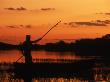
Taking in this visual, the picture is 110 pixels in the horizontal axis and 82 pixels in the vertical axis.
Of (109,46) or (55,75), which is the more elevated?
(109,46)

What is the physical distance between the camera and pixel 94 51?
164ft

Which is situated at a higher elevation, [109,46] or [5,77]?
[109,46]

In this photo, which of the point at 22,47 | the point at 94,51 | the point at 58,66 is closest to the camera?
the point at 22,47

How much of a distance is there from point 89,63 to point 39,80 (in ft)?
8.94

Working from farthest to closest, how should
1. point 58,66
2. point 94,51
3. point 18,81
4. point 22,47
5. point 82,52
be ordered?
point 82,52
point 94,51
point 18,81
point 58,66
point 22,47

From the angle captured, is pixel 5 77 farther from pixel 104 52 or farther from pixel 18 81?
pixel 104 52

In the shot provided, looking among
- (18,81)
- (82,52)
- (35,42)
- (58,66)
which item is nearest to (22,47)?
(35,42)

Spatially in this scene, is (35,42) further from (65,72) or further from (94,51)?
(94,51)

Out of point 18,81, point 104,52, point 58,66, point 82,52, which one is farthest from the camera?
point 82,52

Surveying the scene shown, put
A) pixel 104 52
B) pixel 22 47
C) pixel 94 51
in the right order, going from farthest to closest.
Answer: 1. pixel 94 51
2. pixel 104 52
3. pixel 22 47

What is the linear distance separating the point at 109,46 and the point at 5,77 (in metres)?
24.3

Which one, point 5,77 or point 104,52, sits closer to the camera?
point 5,77

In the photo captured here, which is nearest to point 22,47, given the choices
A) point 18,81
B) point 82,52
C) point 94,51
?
point 18,81

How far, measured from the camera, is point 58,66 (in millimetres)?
20688
